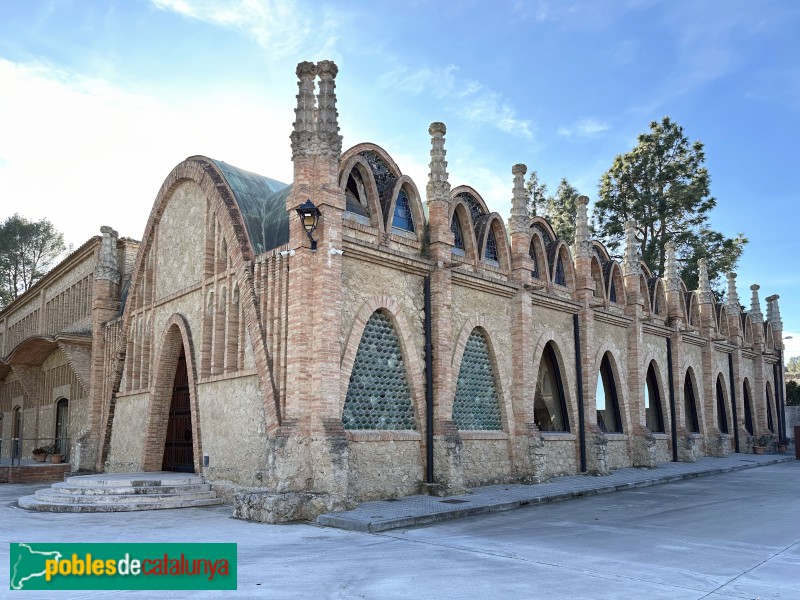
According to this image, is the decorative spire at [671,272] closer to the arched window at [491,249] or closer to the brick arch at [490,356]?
the arched window at [491,249]

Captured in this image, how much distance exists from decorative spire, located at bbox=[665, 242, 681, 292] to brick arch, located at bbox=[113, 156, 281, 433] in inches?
728

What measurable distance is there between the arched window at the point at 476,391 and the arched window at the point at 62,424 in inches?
637

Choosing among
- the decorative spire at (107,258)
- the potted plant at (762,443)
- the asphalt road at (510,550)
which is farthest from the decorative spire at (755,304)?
the decorative spire at (107,258)

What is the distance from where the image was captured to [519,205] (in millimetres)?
18406

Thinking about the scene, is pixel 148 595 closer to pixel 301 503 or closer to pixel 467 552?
pixel 467 552

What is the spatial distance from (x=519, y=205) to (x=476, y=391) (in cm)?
547

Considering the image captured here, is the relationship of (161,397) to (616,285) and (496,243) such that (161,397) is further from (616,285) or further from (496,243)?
(616,285)

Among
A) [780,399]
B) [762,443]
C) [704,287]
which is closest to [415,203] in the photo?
[704,287]

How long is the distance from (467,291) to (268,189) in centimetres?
554

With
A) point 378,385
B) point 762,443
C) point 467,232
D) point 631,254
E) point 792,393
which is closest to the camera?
point 378,385

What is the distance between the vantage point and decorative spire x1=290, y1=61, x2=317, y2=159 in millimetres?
12781

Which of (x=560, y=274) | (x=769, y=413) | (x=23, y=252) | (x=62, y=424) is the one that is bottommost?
(x=769, y=413)

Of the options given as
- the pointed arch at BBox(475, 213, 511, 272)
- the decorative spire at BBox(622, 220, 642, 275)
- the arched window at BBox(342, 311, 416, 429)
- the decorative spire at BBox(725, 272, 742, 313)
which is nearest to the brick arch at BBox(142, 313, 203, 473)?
the arched window at BBox(342, 311, 416, 429)

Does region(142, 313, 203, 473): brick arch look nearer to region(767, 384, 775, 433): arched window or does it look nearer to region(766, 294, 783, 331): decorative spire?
region(767, 384, 775, 433): arched window
